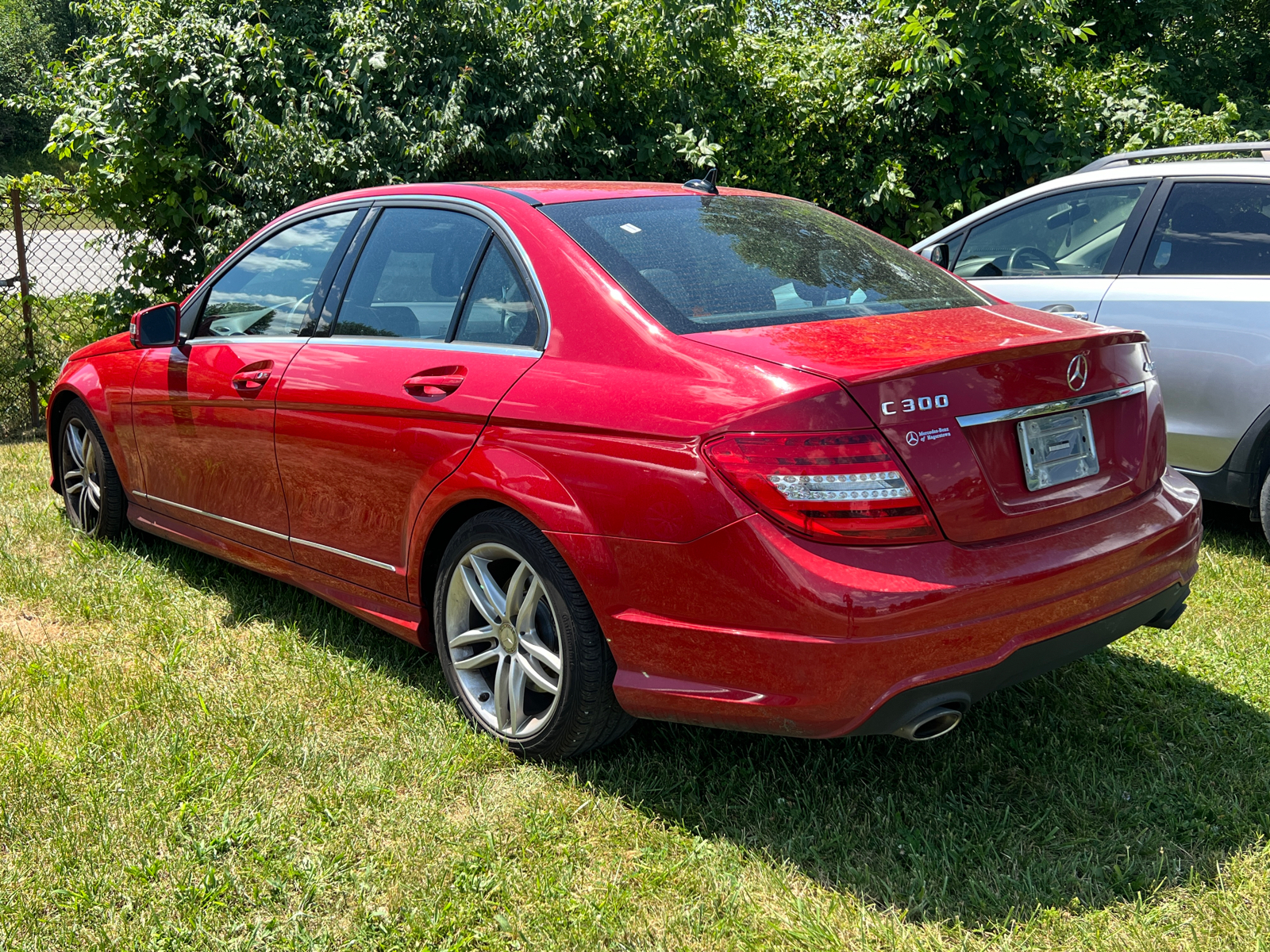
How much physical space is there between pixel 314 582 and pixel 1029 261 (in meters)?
3.87

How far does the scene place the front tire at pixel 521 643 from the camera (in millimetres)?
2830

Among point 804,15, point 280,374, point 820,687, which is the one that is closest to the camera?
point 820,687

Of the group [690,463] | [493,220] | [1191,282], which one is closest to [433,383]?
[493,220]

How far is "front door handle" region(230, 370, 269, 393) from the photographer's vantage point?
151 inches

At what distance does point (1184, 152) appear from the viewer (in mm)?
5121

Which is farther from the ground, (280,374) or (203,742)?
(280,374)

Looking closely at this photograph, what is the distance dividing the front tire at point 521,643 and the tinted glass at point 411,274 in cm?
68

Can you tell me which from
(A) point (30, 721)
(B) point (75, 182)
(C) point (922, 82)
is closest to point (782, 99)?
(C) point (922, 82)

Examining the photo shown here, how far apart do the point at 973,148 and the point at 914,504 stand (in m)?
6.65

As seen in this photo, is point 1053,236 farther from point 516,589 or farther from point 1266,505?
point 516,589

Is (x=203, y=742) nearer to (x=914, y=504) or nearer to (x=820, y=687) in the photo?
(x=820, y=687)

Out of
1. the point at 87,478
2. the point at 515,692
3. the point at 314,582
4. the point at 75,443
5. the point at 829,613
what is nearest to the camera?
the point at 829,613

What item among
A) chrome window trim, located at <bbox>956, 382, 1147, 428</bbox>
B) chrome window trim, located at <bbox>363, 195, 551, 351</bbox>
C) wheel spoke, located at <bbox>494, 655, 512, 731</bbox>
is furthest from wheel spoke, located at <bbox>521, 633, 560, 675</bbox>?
chrome window trim, located at <bbox>956, 382, 1147, 428</bbox>

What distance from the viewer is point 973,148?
8273 mm
